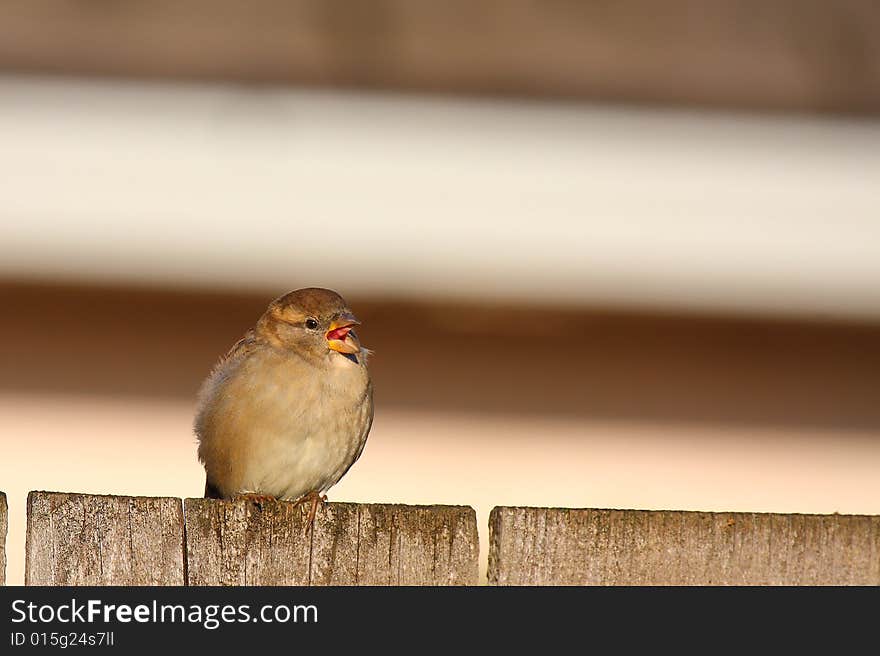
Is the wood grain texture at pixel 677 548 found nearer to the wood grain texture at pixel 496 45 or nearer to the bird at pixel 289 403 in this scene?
the bird at pixel 289 403

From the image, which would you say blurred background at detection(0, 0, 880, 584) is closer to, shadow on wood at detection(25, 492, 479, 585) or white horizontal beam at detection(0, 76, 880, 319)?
white horizontal beam at detection(0, 76, 880, 319)

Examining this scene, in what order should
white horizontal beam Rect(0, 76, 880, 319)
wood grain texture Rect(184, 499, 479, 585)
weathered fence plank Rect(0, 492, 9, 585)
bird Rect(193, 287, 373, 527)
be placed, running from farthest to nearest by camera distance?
1. bird Rect(193, 287, 373, 527)
2. white horizontal beam Rect(0, 76, 880, 319)
3. wood grain texture Rect(184, 499, 479, 585)
4. weathered fence plank Rect(0, 492, 9, 585)

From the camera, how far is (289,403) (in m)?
4.11

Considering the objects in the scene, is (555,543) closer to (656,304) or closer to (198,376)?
(656,304)

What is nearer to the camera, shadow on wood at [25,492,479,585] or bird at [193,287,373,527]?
shadow on wood at [25,492,479,585]

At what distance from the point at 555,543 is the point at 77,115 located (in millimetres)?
1891

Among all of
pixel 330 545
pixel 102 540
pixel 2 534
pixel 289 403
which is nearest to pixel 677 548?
pixel 330 545

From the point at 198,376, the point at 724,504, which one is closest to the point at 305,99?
the point at 198,376

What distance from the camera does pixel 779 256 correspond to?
3941mm

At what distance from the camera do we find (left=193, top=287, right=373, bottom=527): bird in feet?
13.4

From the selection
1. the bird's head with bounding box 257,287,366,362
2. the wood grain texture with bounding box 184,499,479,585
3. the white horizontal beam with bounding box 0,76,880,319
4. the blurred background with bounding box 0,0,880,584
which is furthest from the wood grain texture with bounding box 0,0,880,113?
the wood grain texture with bounding box 184,499,479,585

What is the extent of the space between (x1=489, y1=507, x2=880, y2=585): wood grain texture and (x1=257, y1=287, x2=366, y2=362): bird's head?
1.53 meters

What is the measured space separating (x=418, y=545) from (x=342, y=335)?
1.55m

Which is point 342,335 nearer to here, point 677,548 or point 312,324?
point 312,324
